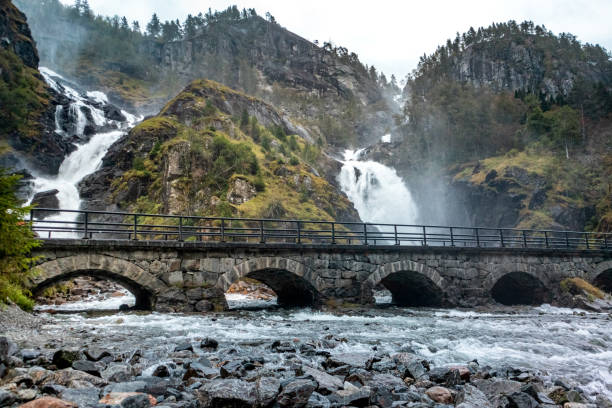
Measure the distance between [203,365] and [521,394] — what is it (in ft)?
17.3

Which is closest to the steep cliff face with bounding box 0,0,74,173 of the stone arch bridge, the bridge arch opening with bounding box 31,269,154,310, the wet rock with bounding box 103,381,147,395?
the bridge arch opening with bounding box 31,269,154,310

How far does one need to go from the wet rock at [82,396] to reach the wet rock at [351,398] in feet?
10.1

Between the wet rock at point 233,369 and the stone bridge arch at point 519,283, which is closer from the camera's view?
the wet rock at point 233,369

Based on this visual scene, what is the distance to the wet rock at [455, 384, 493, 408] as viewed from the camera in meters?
5.72

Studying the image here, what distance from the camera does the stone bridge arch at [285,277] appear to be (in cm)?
1711

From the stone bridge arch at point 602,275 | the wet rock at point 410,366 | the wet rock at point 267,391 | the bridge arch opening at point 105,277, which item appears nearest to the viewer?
the wet rock at point 267,391

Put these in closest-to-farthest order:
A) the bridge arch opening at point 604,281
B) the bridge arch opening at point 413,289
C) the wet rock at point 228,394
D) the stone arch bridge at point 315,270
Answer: the wet rock at point 228,394 < the stone arch bridge at point 315,270 < the bridge arch opening at point 413,289 < the bridge arch opening at point 604,281

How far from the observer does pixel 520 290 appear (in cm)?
2644

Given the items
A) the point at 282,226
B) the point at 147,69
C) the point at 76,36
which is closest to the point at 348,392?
the point at 282,226

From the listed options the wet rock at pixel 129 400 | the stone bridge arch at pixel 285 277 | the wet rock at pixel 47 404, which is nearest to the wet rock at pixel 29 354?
the wet rock at pixel 129 400

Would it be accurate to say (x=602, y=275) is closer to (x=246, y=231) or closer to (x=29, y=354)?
(x=246, y=231)

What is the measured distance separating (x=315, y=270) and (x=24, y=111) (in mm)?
53134

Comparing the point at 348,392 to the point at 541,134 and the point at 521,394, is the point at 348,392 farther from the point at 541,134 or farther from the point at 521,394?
the point at 541,134

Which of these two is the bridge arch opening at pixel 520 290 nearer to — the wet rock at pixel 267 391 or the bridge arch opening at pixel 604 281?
the bridge arch opening at pixel 604 281
